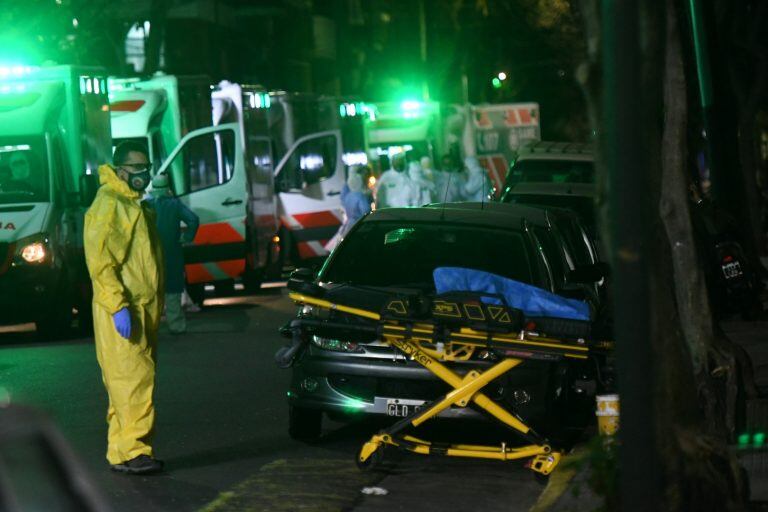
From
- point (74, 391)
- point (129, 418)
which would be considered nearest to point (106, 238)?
point (129, 418)

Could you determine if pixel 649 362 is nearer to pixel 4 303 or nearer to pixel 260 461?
pixel 260 461

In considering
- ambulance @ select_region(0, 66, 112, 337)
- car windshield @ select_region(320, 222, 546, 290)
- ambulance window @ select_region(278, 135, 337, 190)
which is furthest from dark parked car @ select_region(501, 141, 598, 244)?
car windshield @ select_region(320, 222, 546, 290)

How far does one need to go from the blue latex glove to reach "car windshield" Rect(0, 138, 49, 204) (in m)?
7.78

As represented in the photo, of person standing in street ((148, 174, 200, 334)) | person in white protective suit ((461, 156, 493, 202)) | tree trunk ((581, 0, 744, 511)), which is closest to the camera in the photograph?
tree trunk ((581, 0, 744, 511))

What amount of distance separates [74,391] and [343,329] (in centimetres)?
418

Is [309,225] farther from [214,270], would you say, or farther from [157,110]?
Answer: [214,270]

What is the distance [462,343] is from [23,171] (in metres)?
9.04

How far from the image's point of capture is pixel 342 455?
9609 mm

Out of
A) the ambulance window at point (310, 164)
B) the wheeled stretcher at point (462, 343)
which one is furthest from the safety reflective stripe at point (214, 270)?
the wheeled stretcher at point (462, 343)

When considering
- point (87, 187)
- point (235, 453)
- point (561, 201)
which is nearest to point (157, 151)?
point (87, 187)

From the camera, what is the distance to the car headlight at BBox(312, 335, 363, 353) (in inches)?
368

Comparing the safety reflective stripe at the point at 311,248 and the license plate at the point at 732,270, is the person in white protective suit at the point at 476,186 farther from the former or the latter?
the license plate at the point at 732,270

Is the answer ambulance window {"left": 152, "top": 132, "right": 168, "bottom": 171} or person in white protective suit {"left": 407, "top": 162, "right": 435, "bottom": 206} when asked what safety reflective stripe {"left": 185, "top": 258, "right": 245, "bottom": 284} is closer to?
ambulance window {"left": 152, "top": 132, "right": 168, "bottom": 171}

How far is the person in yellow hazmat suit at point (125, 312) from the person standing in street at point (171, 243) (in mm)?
7451
